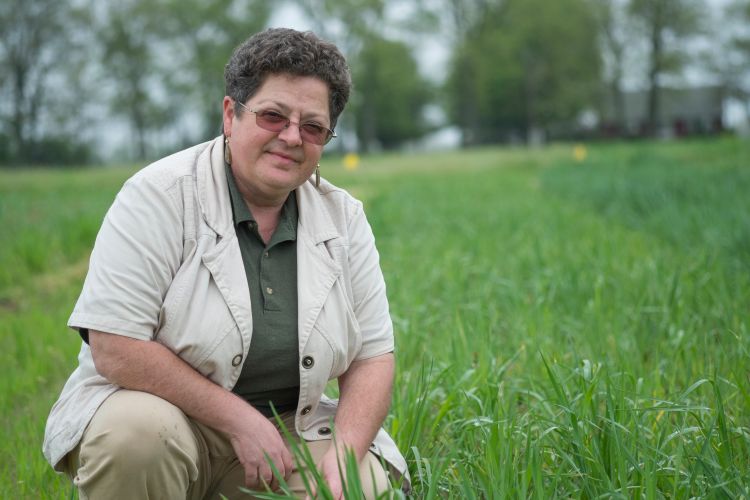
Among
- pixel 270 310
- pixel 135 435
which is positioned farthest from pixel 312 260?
pixel 135 435

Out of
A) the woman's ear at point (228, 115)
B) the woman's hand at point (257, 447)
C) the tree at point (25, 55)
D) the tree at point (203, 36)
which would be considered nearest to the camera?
the woman's hand at point (257, 447)

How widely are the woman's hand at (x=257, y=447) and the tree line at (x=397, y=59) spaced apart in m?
33.8

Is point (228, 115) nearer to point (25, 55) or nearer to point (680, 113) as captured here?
point (25, 55)

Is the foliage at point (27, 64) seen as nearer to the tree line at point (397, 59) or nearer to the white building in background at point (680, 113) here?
the tree line at point (397, 59)

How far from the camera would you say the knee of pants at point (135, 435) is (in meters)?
1.72

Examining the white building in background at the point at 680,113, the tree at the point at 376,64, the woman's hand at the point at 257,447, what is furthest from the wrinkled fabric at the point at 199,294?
the white building in background at the point at 680,113

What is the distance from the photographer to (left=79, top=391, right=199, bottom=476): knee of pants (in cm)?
172

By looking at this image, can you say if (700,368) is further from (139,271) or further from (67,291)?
(67,291)

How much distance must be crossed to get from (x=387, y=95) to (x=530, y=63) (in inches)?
446

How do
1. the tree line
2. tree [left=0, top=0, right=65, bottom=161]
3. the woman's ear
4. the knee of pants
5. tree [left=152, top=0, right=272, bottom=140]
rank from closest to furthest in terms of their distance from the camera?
the knee of pants
the woman's ear
tree [left=0, top=0, right=65, bottom=161]
the tree line
tree [left=152, top=0, right=272, bottom=140]

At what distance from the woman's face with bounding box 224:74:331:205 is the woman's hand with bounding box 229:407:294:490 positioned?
1.92 ft

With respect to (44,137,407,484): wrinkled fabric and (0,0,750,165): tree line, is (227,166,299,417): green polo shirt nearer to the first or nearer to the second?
(44,137,407,484): wrinkled fabric

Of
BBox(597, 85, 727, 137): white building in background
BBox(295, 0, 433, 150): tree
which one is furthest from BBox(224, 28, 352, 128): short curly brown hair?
BBox(597, 85, 727, 137): white building in background

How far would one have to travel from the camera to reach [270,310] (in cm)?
196
